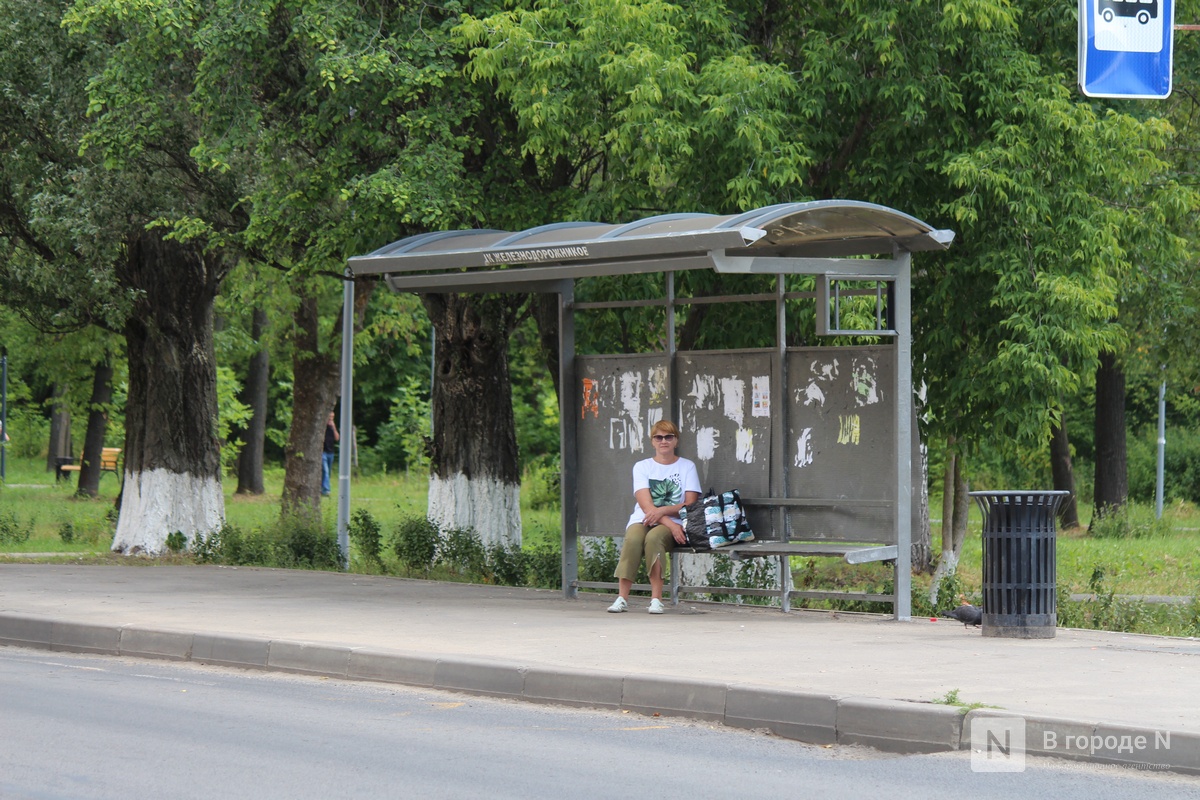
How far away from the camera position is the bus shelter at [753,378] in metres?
11.2

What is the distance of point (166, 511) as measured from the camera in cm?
1852

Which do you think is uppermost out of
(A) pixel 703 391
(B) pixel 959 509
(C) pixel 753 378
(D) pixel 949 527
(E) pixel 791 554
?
(C) pixel 753 378

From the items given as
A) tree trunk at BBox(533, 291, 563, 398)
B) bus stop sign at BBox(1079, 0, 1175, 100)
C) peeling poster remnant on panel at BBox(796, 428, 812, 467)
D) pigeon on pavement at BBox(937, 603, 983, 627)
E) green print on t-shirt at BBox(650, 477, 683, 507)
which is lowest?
pigeon on pavement at BBox(937, 603, 983, 627)

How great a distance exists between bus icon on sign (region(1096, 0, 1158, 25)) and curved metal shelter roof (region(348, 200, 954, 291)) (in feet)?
6.25

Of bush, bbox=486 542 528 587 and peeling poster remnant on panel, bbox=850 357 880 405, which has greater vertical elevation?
peeling poster remnant on panel, bbox=850 357 880 405

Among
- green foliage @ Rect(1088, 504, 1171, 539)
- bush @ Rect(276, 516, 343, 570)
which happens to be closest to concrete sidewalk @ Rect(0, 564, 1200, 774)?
bush @ Rect(276, 516, 343, 570)

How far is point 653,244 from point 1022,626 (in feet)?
12.1

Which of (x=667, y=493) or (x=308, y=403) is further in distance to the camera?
(x=308, y=403)

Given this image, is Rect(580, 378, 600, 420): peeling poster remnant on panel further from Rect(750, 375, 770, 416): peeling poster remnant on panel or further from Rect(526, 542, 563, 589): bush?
Rect(526, 542, 563, 589): bush

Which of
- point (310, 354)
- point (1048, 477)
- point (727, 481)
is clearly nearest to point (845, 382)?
point (727, 481)

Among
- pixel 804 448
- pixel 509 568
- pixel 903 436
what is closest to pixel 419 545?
pixel 509 568

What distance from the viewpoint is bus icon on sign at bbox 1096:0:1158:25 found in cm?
1024

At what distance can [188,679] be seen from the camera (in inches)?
381

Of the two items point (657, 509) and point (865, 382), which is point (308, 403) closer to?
point (657, 509)
